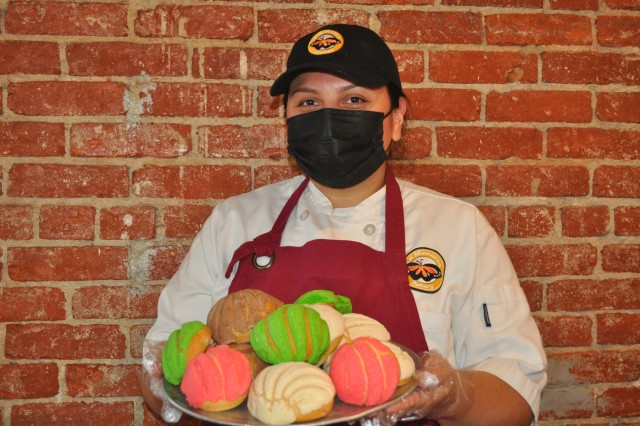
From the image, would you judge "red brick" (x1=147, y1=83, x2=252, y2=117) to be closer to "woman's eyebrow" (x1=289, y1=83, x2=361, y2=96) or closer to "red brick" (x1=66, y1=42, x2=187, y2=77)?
"red brick" (x1=66, y1=42, x2=187, y2=77)

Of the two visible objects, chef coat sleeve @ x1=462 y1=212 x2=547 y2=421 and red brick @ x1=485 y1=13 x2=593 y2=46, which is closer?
chef coat sleeve @ x1=462 y1=212 x2=547 y2=421

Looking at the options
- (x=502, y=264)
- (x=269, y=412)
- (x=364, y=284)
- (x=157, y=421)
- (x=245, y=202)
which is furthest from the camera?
(x=157, y=421)

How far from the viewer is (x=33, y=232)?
1.65 m

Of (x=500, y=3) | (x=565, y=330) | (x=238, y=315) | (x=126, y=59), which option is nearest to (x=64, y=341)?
(x=126, y=59)

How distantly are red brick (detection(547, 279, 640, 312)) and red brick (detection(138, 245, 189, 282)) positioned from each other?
3.22 feet

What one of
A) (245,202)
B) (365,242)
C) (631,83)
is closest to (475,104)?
(631,83)

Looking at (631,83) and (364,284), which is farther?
(631,83)

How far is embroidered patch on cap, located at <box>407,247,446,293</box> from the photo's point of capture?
4.64ft

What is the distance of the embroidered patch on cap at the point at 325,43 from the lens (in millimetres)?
1402

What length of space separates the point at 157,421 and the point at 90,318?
1.04 feet

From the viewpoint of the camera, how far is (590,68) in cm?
175

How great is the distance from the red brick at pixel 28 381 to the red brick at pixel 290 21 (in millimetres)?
1008

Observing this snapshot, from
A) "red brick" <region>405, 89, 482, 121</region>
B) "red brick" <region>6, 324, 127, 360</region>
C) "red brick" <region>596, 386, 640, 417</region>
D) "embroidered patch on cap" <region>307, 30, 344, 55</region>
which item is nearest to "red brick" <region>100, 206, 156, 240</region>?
"red brick" <region>6, 324, 127, 360</region>

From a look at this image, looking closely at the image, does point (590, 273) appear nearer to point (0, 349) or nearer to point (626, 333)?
point (626, 333)
